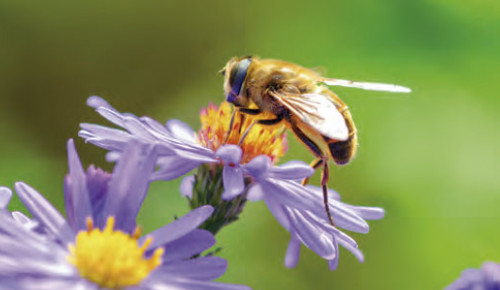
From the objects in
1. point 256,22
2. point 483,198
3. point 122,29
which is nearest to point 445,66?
point 483,198

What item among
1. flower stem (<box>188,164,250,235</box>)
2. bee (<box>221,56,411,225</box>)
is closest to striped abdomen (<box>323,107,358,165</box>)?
bee (<box>221,56,411,225</box>)

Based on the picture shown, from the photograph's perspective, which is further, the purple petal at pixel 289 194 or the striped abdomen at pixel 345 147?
the striped abdomen at pixel 345 147

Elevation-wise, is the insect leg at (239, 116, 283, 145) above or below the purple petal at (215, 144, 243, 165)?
above

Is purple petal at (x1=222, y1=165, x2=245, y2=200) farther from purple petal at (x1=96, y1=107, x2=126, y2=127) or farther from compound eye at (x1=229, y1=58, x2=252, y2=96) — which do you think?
compound eye at (x1=229, y1=58, x2=252, y2=96)

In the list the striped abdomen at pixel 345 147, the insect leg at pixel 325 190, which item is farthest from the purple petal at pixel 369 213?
the striped abdomen at pixel 345 147

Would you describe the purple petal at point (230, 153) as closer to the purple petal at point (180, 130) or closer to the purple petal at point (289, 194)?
the purple petal at point (289, 194)

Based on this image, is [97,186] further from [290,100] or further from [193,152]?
[290,100]

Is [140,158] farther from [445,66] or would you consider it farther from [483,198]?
[445,66]
